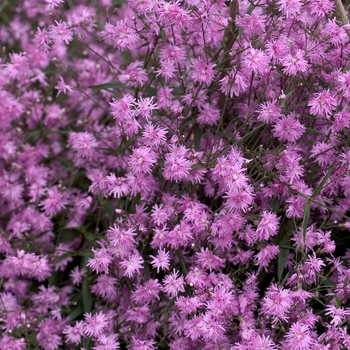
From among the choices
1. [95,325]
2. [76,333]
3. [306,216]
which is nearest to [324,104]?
[306,216]

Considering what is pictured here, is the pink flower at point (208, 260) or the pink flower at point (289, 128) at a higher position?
the pink flower at point (289, 128)

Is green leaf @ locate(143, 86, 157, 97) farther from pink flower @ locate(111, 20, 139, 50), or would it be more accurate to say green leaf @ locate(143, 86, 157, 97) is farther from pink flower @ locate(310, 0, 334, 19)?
pink flower @ locate(310, 0, 334, 19)

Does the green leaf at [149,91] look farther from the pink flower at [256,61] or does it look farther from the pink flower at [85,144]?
the pink flower at [256,61]

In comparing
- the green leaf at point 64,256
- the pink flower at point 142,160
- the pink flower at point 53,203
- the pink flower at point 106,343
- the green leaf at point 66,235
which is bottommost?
the green leaf at point 66,235

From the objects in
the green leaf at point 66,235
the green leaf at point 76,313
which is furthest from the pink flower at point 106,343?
the green leaf at point 66,235

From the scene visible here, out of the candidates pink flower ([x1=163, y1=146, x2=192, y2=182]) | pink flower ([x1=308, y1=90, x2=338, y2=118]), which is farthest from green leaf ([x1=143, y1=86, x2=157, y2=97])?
pink flower ([x1=308, y1=90, x2=338, y2=118])

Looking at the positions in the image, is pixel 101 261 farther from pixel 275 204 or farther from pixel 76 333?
pixel 275 204

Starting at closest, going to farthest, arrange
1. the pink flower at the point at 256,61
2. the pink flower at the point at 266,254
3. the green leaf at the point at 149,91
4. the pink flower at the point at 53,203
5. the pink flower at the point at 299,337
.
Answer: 1. the pink flower at the point at 299,337
2. the pink flower at the point at 256,61
3. the pink flower at the point at 266,254
4. the green leaf at the point at 149,91
5. the pink flower at the point at 53,203

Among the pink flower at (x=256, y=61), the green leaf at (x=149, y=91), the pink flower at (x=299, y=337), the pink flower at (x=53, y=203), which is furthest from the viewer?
the pink flower at (x=53, y=203)
